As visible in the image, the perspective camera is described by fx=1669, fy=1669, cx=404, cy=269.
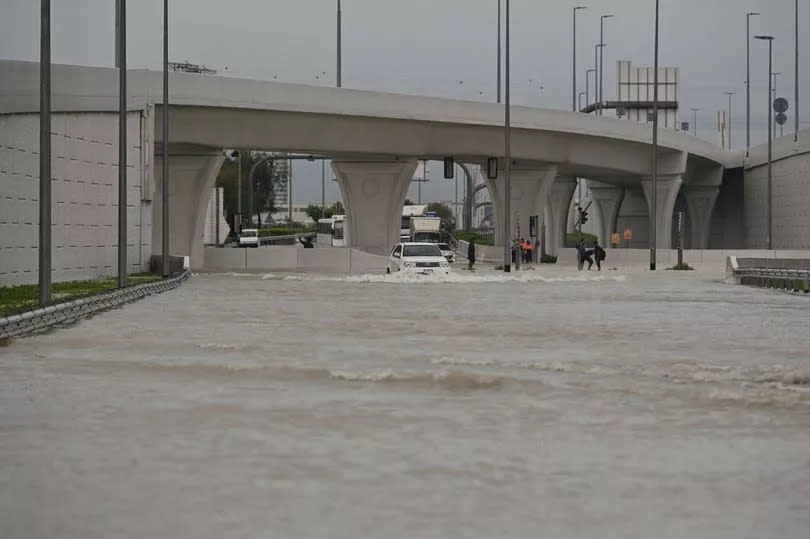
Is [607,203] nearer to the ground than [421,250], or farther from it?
farther from it

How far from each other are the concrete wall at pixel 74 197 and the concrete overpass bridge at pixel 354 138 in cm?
50

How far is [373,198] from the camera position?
8331 centimetres

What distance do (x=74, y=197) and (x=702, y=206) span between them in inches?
2833

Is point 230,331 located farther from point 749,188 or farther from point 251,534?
point 749,188

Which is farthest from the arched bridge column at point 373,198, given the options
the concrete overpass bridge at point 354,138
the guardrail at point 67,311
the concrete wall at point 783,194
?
the guardrail at point 67,311

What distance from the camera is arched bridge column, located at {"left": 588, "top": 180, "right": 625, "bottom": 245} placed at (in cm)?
12594

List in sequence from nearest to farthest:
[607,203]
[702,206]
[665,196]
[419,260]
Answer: [419,260] < [665,196] < [702,206] < [607,203]

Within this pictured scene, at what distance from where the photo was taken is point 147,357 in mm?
19062

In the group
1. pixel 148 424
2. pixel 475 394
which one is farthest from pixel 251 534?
pixel 475 394

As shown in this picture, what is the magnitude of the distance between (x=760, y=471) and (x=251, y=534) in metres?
3.72

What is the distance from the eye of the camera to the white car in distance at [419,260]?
188ft

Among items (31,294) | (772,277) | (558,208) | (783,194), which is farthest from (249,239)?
(31,294)

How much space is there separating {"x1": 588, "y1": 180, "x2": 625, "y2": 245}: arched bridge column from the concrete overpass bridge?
24999 millimetres

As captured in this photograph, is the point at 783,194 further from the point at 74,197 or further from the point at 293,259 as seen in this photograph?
the point at 74,197
